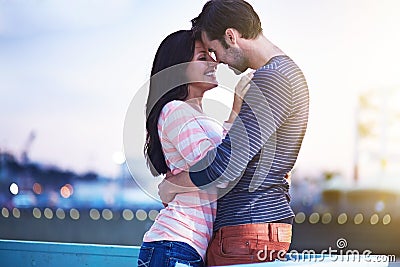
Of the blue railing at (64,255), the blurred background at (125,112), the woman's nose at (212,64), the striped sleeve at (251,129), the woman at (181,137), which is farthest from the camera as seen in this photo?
the blurred background at (125,112)

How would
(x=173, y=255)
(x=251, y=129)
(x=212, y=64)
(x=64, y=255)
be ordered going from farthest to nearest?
(x=64, y=255)
(x=212, y=64)
(x=173, y=255)
(x=251, y=129)

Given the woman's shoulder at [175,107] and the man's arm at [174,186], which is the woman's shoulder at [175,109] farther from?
the man's arm at [174,186]

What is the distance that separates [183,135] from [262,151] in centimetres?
17

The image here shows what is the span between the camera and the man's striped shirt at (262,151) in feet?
4.48

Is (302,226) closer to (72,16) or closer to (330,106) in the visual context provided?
(330,106)

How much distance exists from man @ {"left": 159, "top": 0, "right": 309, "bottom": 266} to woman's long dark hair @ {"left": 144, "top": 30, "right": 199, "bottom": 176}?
95 millimetres

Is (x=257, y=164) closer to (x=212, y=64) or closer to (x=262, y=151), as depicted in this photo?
(x=262, y=151)

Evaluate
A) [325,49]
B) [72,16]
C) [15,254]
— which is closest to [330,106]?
[325,49]

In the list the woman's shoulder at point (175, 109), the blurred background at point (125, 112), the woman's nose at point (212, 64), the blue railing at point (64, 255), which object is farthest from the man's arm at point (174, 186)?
the blurred background at point (125, 112)

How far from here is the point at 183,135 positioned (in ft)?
4.78

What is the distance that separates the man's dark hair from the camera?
151 cm

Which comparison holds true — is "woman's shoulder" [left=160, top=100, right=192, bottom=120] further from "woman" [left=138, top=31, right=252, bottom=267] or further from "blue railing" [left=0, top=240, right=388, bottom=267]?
"blue railing" [left=0, top=240, right=388, bottom=267]

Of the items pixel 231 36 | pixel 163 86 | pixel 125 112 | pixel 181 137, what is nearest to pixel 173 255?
pixel 181 137

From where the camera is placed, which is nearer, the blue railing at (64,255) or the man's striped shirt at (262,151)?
the man's striped shirt at (262,151)
